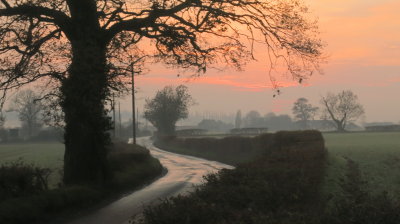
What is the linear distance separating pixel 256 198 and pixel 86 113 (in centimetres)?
1017

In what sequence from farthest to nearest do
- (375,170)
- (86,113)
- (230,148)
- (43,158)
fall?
(43,158) → (230,148) → (375,170) → (86,113)

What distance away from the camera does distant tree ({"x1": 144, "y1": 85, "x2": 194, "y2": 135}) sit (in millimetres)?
106562

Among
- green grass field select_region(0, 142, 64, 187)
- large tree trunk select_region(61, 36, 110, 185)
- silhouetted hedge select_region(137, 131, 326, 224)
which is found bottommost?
green grass field select_region(0, 142, 64, 187)

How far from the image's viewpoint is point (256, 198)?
36.8 feet

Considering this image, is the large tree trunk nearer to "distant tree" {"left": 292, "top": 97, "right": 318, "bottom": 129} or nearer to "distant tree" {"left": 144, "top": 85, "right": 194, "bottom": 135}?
"distant tree" {"left": 144, "top": 85, "right": 194, "bottom": 135}

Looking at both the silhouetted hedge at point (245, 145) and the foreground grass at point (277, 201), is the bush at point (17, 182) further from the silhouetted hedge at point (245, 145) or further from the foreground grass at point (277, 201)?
the silhouetted hedge at point (245, 145)

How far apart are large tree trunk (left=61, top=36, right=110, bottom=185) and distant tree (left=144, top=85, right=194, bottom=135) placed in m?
86.1

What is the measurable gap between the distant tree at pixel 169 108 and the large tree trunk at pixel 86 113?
8611 centimetres

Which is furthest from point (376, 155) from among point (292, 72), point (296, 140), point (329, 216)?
point (329, 216)

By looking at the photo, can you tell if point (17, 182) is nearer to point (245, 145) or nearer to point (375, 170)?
point (375, 170)

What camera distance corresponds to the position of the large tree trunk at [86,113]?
16797mm

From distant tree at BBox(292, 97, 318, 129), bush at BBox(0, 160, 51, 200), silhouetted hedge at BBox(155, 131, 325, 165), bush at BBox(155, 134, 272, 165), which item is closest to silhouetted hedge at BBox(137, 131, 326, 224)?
bush at BBox(0, 160, 51, 200)

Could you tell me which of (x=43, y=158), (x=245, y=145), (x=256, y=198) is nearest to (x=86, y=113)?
(x=256, y=198)

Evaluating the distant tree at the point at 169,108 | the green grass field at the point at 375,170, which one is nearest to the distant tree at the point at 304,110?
the distant tree at the point at 169,108
